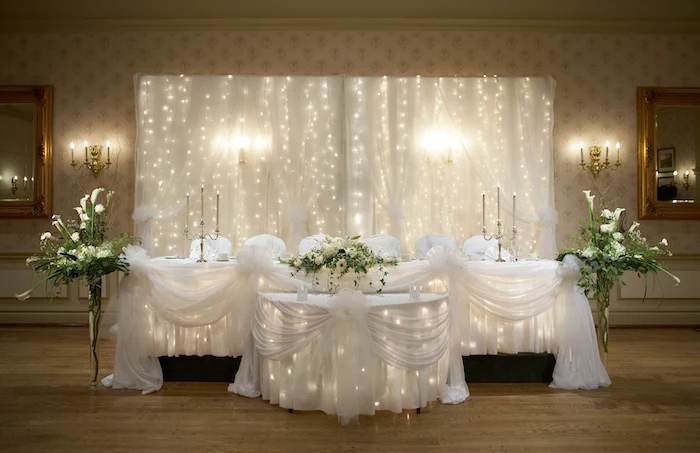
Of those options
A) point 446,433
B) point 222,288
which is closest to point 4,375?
point 222,288

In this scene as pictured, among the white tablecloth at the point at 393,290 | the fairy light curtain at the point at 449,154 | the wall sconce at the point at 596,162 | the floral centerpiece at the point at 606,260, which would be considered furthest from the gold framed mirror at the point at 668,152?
the white tablecloth at the point at 393,290

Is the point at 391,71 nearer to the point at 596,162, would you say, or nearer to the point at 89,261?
the point at 596,162

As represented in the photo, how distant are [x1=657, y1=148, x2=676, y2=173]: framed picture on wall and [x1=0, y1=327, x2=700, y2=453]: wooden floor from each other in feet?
10.0

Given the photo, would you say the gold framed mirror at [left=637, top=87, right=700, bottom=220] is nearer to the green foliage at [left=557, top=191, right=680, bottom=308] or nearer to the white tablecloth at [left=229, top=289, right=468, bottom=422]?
the green foliage at [left=557, top=191, right=680, bottom=308]

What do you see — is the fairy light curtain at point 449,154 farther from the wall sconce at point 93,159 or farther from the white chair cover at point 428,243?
the wall sconce at point 93,159

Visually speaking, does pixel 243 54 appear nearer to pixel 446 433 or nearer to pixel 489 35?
pixel 489 35

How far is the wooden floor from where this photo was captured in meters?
3.14

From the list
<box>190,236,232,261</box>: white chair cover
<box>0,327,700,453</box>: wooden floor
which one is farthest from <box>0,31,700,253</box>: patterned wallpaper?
<box>0,327,700,453</box>: wooden floor

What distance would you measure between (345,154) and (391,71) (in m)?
1.19

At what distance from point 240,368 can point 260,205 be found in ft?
8.98

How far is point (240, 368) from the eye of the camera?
164 inches

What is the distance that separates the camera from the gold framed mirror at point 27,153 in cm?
674

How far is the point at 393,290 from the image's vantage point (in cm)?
418

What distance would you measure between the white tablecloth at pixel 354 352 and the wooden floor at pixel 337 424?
0.12m
